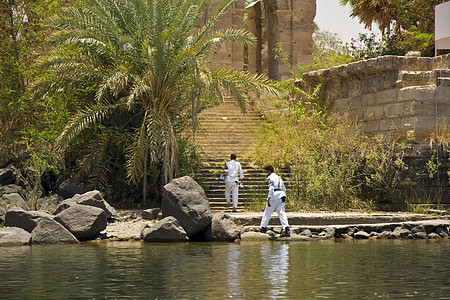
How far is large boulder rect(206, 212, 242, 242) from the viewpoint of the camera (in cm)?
1575

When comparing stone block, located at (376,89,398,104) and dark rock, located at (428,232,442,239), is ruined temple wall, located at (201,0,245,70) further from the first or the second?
dark rock, located at (428,232,442,239)

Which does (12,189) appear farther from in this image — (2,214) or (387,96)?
(387,96)

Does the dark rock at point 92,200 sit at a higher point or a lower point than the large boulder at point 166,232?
higher

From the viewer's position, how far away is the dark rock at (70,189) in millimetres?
19891

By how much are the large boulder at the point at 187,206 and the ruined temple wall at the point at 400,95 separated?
251 inches

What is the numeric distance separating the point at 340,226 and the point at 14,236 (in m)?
6.92

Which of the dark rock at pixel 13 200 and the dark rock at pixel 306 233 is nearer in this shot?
the dark rock at pixel 306 233

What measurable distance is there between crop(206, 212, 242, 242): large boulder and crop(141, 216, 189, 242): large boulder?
0.57 metres

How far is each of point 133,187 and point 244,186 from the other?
9.94ft

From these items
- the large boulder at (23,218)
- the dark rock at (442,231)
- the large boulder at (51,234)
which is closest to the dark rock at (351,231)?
the dark rock at (442,231)

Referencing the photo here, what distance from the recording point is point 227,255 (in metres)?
12.9

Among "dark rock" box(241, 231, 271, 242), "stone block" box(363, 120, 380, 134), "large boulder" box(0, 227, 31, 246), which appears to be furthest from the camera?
"stone block" box(363, 120, 380, 134)

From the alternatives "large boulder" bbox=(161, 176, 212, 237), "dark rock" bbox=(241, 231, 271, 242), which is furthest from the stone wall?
"large boulder" bbox=(161, 176, 212, 237)

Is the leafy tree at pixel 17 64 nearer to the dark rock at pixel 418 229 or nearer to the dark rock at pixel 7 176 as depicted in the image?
the dark rock at pixel 7 176
